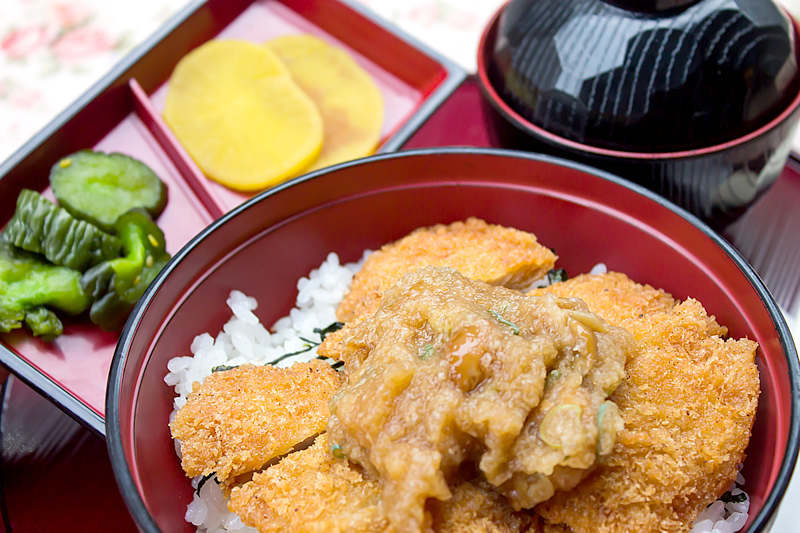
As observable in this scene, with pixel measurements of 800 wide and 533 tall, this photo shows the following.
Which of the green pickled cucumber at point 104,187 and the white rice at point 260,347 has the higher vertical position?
the green pickled cucumber at point 104,187

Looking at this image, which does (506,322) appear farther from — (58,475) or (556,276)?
(58,475)

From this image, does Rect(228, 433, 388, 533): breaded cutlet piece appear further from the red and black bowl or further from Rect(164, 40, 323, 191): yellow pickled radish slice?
Rect(164, 40, 323, 191): yellow pickled radish slice

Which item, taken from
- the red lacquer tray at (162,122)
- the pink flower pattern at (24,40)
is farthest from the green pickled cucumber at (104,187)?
the pink flower pattern at (24,40)

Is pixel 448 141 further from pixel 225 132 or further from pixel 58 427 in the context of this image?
pixel 58 427

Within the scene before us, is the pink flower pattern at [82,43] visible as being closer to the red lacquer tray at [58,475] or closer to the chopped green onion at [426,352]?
the red lacquer tray at [58,475]

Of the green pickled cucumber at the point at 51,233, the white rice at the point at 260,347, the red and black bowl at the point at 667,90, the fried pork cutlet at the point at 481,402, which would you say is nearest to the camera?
the fried pork cutlet at the point at 481,402

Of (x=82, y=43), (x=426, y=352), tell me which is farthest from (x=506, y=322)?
(x=82, y=43)

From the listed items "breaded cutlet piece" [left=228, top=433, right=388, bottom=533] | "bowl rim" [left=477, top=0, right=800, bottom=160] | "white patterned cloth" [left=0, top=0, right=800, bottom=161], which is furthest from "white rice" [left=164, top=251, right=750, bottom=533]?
"white patterned cloth" [left=0, top=0, right=800, bottom=161]
